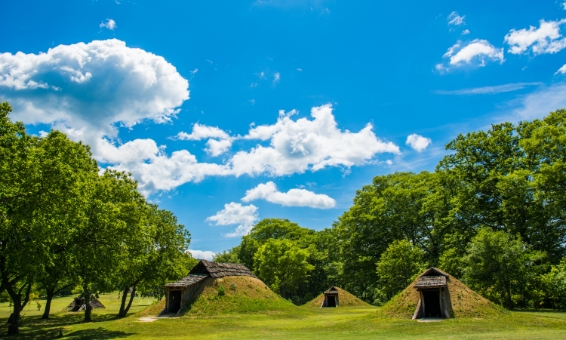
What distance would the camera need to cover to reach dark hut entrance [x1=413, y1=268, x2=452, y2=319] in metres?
28.2

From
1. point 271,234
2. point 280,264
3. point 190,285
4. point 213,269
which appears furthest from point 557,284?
point 271,234

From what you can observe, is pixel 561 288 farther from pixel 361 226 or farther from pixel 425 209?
pixel 361 226

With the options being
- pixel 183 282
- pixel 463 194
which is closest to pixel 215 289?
pixel 183 282

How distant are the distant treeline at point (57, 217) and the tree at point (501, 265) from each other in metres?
31.0

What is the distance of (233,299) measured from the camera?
40.8 metres

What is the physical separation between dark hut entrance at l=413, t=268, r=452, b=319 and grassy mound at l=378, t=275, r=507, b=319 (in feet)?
1.57

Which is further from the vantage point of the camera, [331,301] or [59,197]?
[331,301]

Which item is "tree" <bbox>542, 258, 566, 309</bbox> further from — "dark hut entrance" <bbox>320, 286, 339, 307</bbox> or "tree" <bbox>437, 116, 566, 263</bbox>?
"dark hut entrance" <bbox>320, 286, 339, 307</bbox>

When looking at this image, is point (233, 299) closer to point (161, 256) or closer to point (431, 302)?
point (161, 256)

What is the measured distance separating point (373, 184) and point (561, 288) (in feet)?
110

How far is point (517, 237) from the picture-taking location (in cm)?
3788

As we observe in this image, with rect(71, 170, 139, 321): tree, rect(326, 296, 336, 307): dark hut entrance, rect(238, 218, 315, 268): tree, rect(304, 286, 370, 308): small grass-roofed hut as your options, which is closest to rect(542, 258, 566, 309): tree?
rect(304, 286, 370, 308): small grass-roofed hut

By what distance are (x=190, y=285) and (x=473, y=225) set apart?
34.8 meters

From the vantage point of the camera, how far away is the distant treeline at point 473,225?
114 ft
